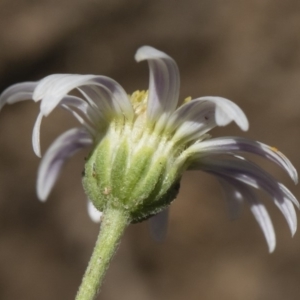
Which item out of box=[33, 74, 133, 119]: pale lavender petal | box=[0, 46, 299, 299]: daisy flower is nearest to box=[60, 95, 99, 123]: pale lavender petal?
box=[0, 46, 299, 299]: daisy flower

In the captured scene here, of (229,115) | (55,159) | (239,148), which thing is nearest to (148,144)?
(239,148)

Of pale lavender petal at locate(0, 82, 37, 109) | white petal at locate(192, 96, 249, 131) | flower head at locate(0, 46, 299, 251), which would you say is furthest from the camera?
pale lavender petal at locate(0, 82, 37, 109)

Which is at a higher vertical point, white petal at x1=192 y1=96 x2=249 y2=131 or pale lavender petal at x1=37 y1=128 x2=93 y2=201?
white petal at x1=192 y1=96 x2=249 y2=131

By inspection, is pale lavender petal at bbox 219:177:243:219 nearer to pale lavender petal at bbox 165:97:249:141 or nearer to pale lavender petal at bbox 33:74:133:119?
pale lavender petal at bbox 165:97:249:141

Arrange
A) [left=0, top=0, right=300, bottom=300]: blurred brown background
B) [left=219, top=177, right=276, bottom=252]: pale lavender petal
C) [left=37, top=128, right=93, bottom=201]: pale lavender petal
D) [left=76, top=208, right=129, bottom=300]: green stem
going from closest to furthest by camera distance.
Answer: [left=76, top=208, right=129, bottom=300]: green stem < [left=219, top=177, right=276, bottom=252]: pale lavender petal < [left=37, top=128, right=93, bottom=201]: pale lavender petal < [left=0, top=0, right=300, bottom=300]: blurred brown background

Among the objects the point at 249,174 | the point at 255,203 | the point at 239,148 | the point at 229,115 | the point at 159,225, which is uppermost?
the point at 229,115

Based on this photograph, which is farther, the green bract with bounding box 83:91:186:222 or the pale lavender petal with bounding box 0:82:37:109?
the pale lavender petal with bounding box 0:82:37:109

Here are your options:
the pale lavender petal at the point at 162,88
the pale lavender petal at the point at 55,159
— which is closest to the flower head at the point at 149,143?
the pale lavender petal at the point at 162,88

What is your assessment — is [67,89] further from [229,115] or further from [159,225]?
[159,225]
